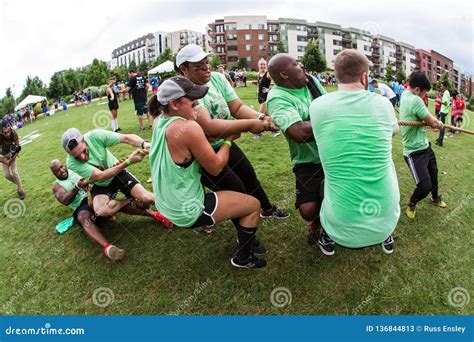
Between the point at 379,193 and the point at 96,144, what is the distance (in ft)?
12.7

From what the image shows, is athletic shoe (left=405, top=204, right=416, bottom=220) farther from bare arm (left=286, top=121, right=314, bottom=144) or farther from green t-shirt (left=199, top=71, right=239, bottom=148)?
green t-shirt (left=199, top=71, right=239, bottom=148)

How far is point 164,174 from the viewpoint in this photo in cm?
278

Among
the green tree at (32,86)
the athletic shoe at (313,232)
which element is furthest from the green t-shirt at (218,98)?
the green tree at (32,86)

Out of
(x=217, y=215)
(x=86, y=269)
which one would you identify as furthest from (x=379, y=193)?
(x=86, y=269)

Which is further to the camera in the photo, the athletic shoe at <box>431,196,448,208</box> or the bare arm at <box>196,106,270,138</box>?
the athletic shoe at <box>431,196,448,208</box>

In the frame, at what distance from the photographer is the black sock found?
3.19 metres

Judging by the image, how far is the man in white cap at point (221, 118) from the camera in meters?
2.96
